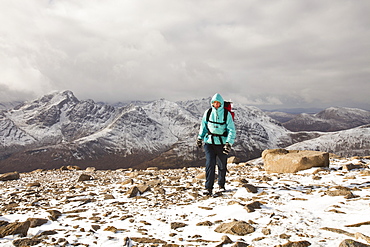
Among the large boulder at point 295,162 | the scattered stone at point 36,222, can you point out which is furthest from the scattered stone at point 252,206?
the large boulder at point 295,162

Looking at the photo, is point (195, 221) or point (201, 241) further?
point (195, 221)

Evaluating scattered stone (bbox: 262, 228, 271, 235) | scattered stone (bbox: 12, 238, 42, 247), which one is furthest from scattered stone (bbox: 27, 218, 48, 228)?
scattered stone (bbox: 262, 228, 271, 235)

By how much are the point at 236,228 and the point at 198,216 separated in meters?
1.94

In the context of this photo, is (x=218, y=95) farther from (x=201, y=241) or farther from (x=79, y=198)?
(x=79, y=198)

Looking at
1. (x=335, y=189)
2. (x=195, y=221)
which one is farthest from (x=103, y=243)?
(x=335, y=189)

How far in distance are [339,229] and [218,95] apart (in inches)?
291

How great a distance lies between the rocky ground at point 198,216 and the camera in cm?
637

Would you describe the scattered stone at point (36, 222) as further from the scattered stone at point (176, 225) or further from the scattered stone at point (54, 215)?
the scattered stone at point (176, 225)

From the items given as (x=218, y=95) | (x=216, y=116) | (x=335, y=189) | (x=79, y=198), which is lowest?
(x=79, y=198)

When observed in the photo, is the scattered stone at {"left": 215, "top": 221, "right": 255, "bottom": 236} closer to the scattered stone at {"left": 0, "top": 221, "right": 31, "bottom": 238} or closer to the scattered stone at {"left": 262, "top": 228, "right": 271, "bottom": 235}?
the scattered stone at {"left": 262, "top": 228, "right": 271, "bottom": 235}

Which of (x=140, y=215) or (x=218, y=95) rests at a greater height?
(x=218, y=95)

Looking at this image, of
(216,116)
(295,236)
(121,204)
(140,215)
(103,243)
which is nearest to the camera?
(295,236)

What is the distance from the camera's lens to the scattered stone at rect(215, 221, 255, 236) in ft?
21.8

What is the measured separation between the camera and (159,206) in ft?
32.8
